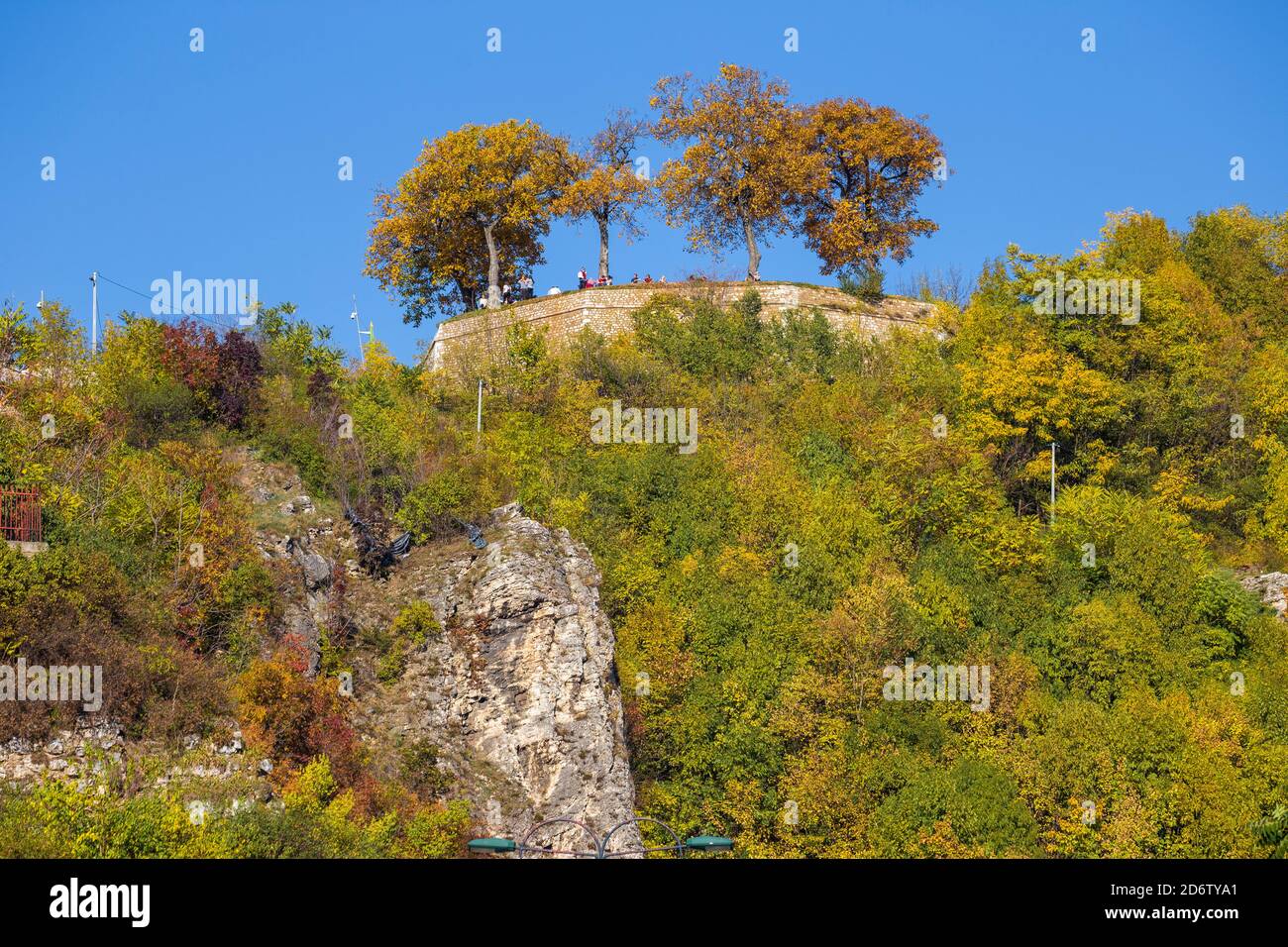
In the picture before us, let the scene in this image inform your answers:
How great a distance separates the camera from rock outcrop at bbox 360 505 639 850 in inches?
1299

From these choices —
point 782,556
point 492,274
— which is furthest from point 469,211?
point 782,556

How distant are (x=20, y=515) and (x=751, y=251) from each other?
30512 millimetres

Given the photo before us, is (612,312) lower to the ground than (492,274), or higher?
lower

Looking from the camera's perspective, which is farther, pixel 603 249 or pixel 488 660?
pixel 603 249

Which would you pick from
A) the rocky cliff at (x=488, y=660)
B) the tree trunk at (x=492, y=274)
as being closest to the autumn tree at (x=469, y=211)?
the tree trunk at (x=492, y=274)

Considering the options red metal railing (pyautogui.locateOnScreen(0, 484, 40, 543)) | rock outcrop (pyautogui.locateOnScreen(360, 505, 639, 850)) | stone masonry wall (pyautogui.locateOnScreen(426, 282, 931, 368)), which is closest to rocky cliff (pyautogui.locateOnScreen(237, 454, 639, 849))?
rock outcrop (pyautogui.locateOnScreen(360, 505, 639, 850))

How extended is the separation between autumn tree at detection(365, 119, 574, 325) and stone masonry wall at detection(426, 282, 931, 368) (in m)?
1.67

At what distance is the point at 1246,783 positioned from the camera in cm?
3797

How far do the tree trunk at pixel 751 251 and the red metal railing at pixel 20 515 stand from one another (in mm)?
29664

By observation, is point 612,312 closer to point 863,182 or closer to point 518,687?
point 863,182

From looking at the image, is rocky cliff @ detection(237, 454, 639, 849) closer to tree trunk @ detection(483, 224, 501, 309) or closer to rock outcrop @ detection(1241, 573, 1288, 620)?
rock outcrop @ detection(1241, 573, 1288, 620)

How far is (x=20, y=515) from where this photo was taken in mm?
31516

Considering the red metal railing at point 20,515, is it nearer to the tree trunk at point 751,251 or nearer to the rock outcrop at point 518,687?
the rock outcrop at point 518,687
